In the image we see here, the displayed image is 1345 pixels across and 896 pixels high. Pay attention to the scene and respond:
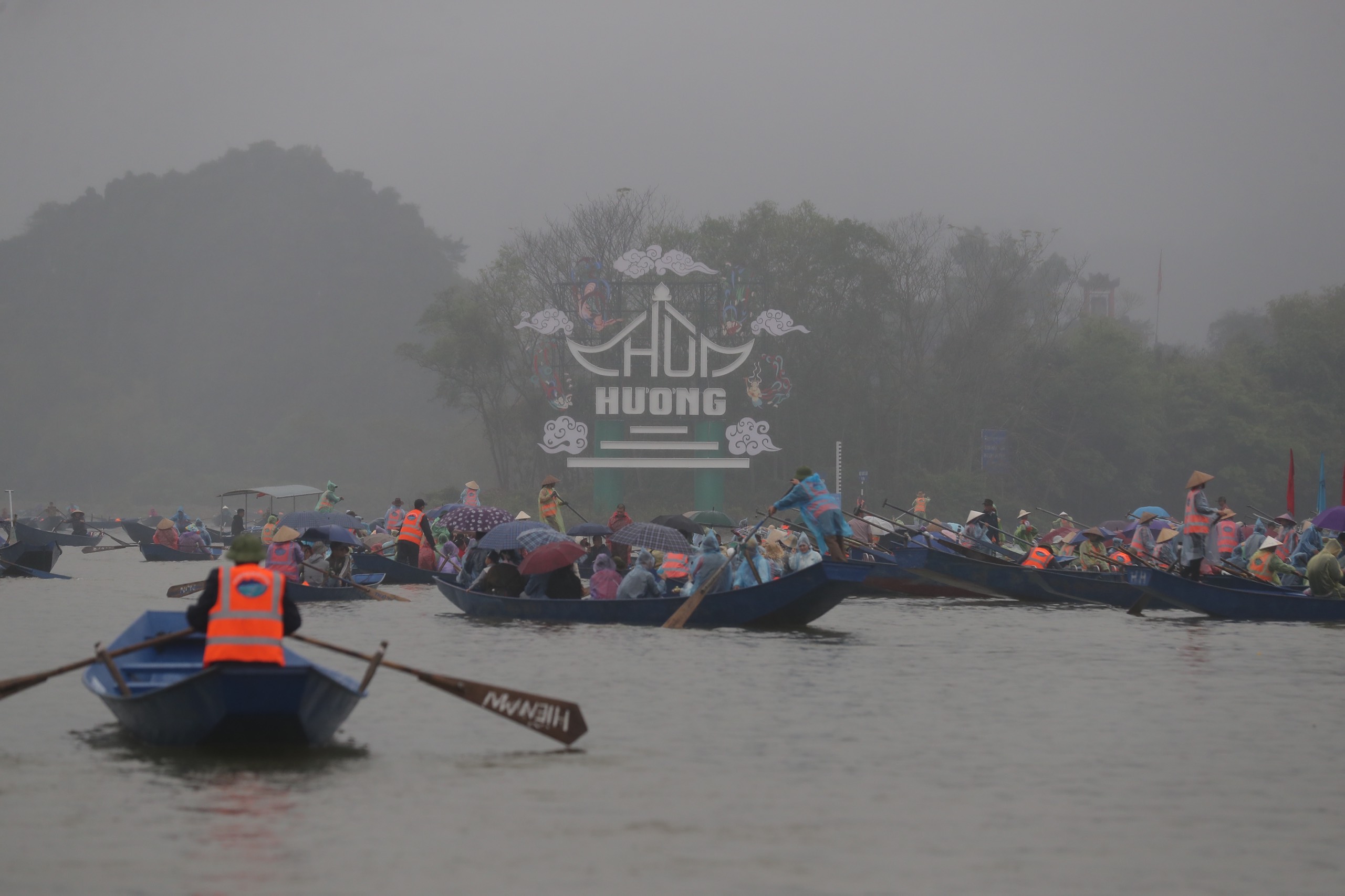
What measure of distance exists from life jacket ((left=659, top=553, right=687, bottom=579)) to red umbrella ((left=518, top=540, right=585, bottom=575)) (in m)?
2.83

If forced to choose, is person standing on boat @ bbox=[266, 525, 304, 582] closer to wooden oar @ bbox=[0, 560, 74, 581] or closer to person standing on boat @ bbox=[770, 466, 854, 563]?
person standing on boat @ bbox=[770, 466, 854, 563]

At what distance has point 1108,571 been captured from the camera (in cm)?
2514

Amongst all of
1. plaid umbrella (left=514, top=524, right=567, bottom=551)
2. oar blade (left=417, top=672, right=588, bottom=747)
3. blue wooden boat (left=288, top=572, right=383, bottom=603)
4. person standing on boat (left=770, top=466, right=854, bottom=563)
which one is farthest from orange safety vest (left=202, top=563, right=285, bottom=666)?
blue wooden boat (left=288, top=572, right=383, bottom=603)

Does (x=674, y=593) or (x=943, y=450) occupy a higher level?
(x=943, y=450)

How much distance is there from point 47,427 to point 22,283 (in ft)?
58.1

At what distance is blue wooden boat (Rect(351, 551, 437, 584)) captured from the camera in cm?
2780

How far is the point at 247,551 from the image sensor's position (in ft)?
34.9

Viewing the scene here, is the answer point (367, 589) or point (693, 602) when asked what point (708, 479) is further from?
point (693, 602)

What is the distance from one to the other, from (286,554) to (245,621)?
12.7 m

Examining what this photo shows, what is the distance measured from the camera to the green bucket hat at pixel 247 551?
10.6 meters

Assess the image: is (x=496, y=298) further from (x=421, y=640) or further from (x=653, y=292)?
(x=421, y=640)

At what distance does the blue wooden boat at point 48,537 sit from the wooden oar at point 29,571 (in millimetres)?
7632

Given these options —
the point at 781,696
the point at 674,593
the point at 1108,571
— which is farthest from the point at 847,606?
the point at 781,696

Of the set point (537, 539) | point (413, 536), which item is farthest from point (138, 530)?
point (537, 539)
